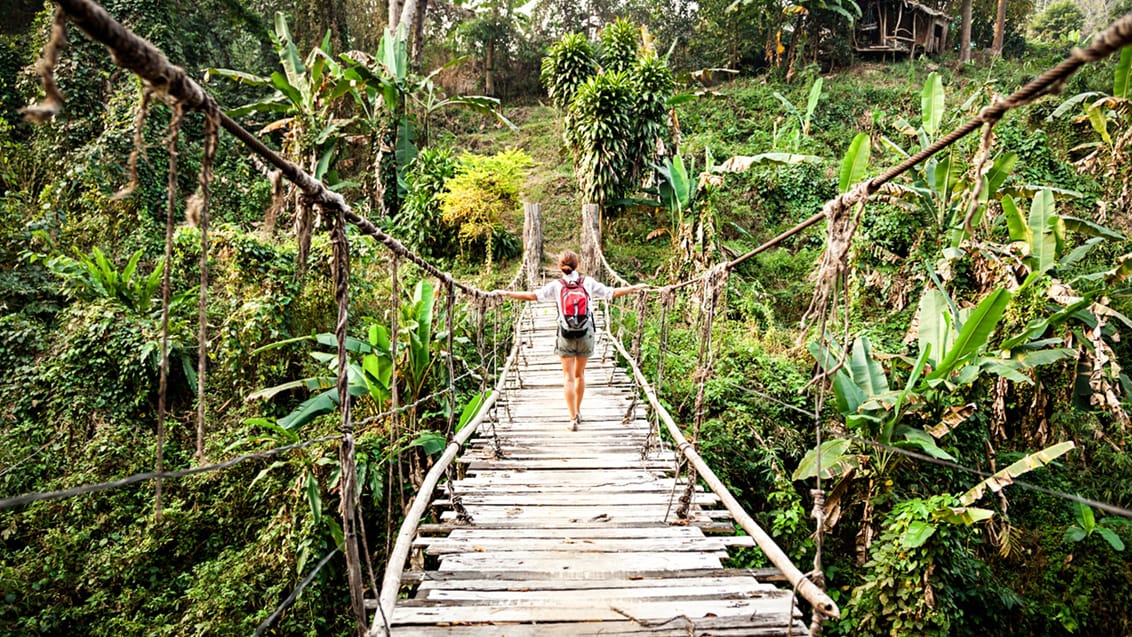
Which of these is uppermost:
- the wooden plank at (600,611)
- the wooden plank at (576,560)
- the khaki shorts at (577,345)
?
the khaki shorts at (577,345)

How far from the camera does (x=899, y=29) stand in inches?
562

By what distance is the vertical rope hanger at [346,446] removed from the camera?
→ 131cm

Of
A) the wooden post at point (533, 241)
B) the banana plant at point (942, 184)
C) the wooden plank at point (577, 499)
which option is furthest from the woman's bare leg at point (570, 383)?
the wooden post at point (533, 241)

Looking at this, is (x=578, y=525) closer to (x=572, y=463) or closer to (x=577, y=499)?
(x=577, y=499)

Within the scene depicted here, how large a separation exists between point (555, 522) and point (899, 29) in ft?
54.6

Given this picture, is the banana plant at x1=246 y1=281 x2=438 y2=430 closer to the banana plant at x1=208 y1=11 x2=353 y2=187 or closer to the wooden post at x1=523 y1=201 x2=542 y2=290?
the banana plant at x1=208 y1=11 x2=353 y2=187

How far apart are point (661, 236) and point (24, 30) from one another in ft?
32.8

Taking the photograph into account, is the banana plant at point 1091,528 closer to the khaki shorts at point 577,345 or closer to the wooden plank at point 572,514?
the wooden plank at point 572,514

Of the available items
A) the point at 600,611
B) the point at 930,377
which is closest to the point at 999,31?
the point at 930,377

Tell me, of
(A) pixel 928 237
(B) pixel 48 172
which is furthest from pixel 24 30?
(A) pixel 928 237

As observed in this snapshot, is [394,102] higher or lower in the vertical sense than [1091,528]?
higher

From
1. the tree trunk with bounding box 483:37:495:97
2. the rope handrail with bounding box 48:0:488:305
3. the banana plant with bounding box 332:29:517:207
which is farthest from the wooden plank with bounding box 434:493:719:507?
the tree trunk with bounding box 483:37:495:97

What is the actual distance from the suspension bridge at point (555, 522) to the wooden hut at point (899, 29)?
14.6 meters

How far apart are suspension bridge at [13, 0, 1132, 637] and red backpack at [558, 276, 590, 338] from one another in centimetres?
53
